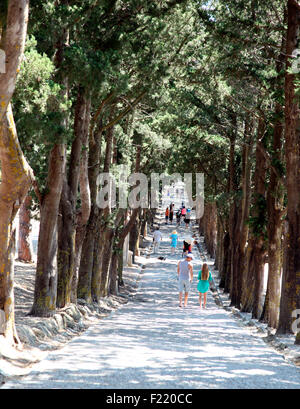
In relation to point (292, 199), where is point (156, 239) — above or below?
below

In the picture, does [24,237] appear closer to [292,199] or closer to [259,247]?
[259,247]

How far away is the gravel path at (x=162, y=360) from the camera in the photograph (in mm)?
7547

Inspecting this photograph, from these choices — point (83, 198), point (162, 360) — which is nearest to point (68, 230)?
point (83, 198)

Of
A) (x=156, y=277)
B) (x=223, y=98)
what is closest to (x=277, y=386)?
(x=223, y=98)

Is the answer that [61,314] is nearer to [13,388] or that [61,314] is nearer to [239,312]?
[13,388]

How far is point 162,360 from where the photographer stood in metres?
9.27

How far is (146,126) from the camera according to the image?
977 inches

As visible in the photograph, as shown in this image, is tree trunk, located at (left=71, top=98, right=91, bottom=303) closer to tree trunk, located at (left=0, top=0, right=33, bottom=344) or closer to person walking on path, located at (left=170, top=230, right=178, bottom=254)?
tree trunk, located at (left=0, top=0, right=33, bottom=344)

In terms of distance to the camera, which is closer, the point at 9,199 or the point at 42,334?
the point at 9,199

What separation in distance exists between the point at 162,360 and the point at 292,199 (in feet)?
18.5

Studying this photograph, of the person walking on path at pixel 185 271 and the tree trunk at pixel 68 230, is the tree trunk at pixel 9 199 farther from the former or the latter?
the person walking on path at pixel 185 271

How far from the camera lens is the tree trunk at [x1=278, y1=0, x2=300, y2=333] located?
43.9ft

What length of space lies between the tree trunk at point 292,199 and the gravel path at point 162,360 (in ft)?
3.43
